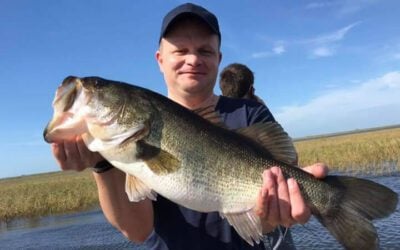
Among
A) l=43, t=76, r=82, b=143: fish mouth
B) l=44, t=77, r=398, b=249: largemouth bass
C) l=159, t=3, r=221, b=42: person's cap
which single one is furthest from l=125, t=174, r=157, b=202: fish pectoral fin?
l=159, t=3, r=221, b=42: person's cap

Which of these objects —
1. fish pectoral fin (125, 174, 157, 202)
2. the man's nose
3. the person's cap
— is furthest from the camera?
the person's cap

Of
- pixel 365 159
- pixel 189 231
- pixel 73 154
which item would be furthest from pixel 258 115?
pixel 365 159

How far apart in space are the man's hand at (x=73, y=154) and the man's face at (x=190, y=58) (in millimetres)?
1108

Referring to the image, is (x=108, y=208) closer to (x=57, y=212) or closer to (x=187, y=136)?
(x=187, y=136)

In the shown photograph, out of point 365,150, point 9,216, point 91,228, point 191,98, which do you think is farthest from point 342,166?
point 191,98

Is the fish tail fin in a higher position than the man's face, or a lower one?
Answer: lower

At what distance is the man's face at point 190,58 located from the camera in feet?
12.7

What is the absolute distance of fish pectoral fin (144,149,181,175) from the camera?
299 cm

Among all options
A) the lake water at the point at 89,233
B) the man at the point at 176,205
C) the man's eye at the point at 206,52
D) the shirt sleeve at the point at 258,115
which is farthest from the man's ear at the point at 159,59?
the lake water at the point at 89,233

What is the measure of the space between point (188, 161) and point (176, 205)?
0.73 meters

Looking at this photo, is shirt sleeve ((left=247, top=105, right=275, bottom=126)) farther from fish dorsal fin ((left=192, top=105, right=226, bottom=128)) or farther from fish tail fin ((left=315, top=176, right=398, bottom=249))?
fish tail fin ((left=315, top=176, right=398, bottom=249))

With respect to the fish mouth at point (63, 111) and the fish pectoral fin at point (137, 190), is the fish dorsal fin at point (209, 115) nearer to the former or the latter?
the fish pectoral fin at point (137, 190)

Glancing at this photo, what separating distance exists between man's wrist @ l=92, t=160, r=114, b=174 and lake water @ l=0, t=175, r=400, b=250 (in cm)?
1016

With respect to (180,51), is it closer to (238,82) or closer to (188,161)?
(188,161)
